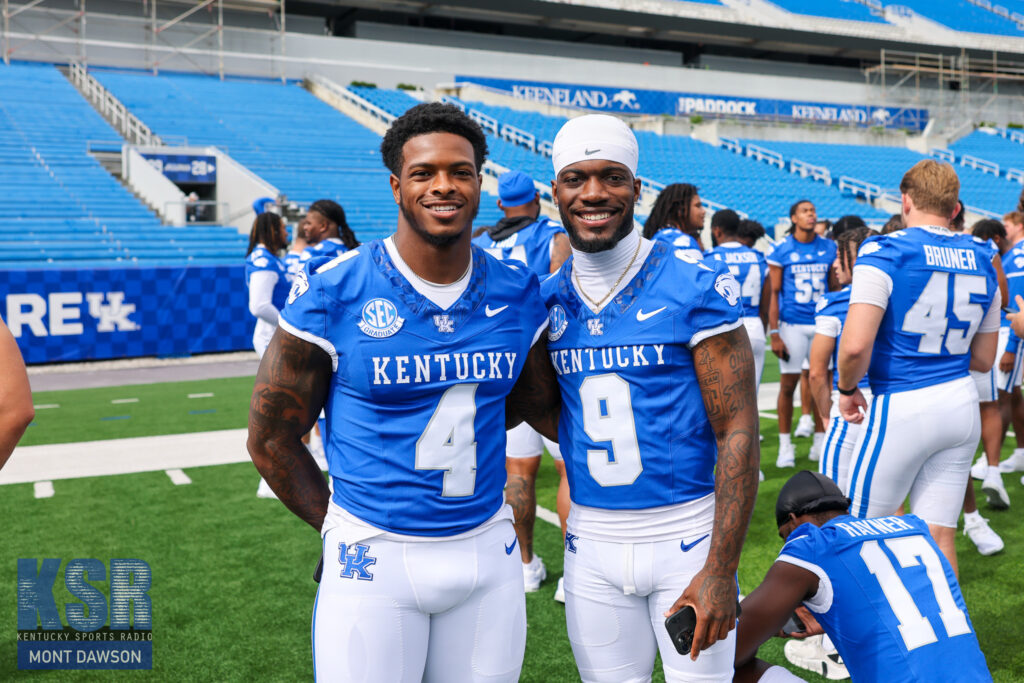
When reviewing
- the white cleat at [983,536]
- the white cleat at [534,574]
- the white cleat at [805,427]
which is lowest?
the white cleat at [805,427]

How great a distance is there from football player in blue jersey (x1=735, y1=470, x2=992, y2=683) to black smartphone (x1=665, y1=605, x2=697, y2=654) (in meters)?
0.29

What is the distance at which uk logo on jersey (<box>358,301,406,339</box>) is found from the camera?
2.01 meters

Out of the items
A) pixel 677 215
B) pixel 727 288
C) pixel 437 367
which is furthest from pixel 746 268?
pixel 437 367

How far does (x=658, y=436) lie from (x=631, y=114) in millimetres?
31838

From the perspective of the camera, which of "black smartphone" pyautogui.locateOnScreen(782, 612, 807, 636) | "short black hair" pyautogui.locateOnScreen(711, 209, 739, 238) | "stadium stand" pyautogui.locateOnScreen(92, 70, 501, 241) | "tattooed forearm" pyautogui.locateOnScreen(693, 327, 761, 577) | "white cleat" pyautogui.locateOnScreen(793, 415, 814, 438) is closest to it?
"tattooed forearm" pyautogui.locateOnScreen(693, 327, 761, 577)

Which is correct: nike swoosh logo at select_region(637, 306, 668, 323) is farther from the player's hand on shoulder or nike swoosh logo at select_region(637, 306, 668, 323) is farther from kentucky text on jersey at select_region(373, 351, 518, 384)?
the player's hand on shoulder

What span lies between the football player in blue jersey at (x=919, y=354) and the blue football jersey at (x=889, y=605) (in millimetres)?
1189

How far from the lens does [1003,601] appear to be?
411 centimetres

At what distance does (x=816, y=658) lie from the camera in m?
3.53

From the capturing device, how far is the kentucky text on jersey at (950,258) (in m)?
3.39

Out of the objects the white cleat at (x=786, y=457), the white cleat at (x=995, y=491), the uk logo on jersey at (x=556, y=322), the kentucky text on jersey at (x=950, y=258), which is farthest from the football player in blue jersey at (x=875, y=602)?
the white cleat at (x=786, y=457)

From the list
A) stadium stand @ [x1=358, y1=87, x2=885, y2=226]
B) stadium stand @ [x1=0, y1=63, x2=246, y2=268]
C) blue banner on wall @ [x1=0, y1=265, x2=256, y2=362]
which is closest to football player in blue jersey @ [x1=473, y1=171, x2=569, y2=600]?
blue banner on wall @ [x1=0, y1=265, x2=256, y2=362]

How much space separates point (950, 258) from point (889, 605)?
172 centimetres

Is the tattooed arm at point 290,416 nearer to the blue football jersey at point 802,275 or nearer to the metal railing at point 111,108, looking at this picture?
the blue football jersey at point 802,275
